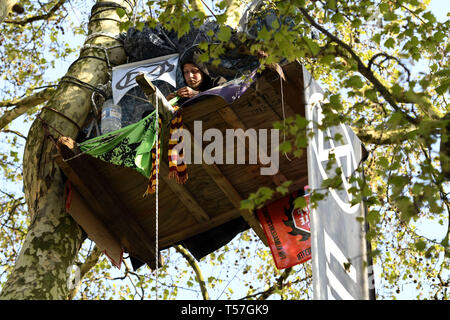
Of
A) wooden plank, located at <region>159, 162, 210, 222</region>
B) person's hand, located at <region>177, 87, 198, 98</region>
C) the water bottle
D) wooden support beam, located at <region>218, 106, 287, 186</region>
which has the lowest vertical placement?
wooden plank, located at <region>159, 162, 210, 222</region>

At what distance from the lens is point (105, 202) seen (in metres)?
7.98

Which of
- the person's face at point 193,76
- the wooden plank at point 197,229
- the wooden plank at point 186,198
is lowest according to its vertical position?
the wooden plank at point 197,229

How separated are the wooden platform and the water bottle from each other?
562mm

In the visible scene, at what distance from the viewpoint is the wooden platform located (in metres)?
7.15

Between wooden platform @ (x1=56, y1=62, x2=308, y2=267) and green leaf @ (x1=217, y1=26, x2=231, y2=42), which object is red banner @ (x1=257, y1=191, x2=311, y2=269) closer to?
wooden platform @ (x1=56, y1=62, x2=308, y2=267)

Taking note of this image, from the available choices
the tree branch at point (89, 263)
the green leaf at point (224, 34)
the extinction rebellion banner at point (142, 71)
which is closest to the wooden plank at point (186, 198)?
the extinction rebellion banner at point (142, 71)

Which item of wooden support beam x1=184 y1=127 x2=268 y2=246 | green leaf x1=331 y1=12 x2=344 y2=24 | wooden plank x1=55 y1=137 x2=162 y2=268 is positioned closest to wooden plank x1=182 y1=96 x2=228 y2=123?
wooden support beam x1=184 y1=127 x2=268 y2=246

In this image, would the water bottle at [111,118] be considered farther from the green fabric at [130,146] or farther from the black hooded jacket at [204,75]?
the black hooded jacket at [204,75]

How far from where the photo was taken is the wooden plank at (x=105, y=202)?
25.0 ft

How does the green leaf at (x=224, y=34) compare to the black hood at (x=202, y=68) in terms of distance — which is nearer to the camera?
the green leaf at (x=224, y=34)

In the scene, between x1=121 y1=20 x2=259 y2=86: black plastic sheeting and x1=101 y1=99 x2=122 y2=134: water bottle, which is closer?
x1=101 y1=99 x2=122 y2=134: water bottle

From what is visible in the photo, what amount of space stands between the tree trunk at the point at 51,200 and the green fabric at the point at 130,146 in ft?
2.30

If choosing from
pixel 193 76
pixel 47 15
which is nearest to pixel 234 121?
pixel 193 76

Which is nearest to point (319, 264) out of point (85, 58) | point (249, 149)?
point (249, 149)
